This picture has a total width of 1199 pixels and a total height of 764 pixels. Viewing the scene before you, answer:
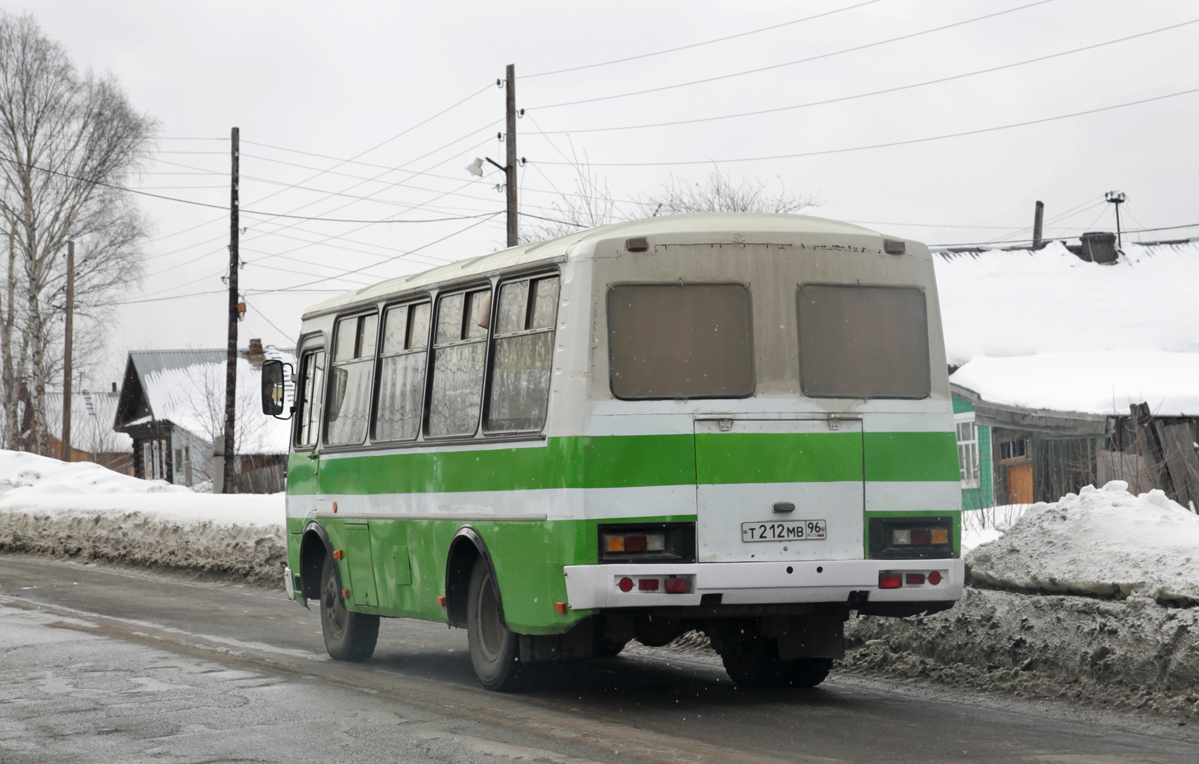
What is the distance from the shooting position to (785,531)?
855 centimetres

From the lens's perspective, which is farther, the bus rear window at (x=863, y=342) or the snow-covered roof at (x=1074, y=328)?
the snow-covered roof at (x=1074, y=328)

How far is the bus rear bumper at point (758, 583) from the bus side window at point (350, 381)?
134 inches

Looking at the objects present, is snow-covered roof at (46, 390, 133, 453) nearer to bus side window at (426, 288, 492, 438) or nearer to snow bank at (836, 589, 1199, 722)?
bus side window at (426, 288, 492, 438)

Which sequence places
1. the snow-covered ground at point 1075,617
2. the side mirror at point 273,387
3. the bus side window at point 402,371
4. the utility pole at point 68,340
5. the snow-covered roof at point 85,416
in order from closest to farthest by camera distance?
the snow-covered ground at point 1075,617
the bus side window at point 402,371
the side mirror at point 273,387
the utility pole at point 68,340
the snow-covered roof at point 85,416

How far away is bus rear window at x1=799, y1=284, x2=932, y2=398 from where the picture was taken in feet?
29.0

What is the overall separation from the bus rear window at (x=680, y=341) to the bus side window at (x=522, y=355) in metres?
0.45

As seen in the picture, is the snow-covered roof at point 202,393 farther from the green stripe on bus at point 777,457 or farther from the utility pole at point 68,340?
the green stripe on bus at point 777,457

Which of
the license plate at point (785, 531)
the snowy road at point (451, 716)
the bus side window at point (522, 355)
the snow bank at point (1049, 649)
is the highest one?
the bus side window at point (522, 355)

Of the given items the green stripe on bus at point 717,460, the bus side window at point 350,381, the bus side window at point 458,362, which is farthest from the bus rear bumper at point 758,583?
the bus side window at point 350,381

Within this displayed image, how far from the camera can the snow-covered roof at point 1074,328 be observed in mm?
29141

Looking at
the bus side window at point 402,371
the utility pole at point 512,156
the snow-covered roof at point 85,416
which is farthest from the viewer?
the snow-covered roof at point 85,416

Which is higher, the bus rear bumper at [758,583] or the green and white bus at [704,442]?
the green and white bus at [704,442]

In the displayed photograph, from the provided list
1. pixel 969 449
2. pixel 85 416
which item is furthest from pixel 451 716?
pixel 85 416

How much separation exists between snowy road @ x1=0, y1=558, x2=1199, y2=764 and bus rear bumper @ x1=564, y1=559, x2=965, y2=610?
633mm
